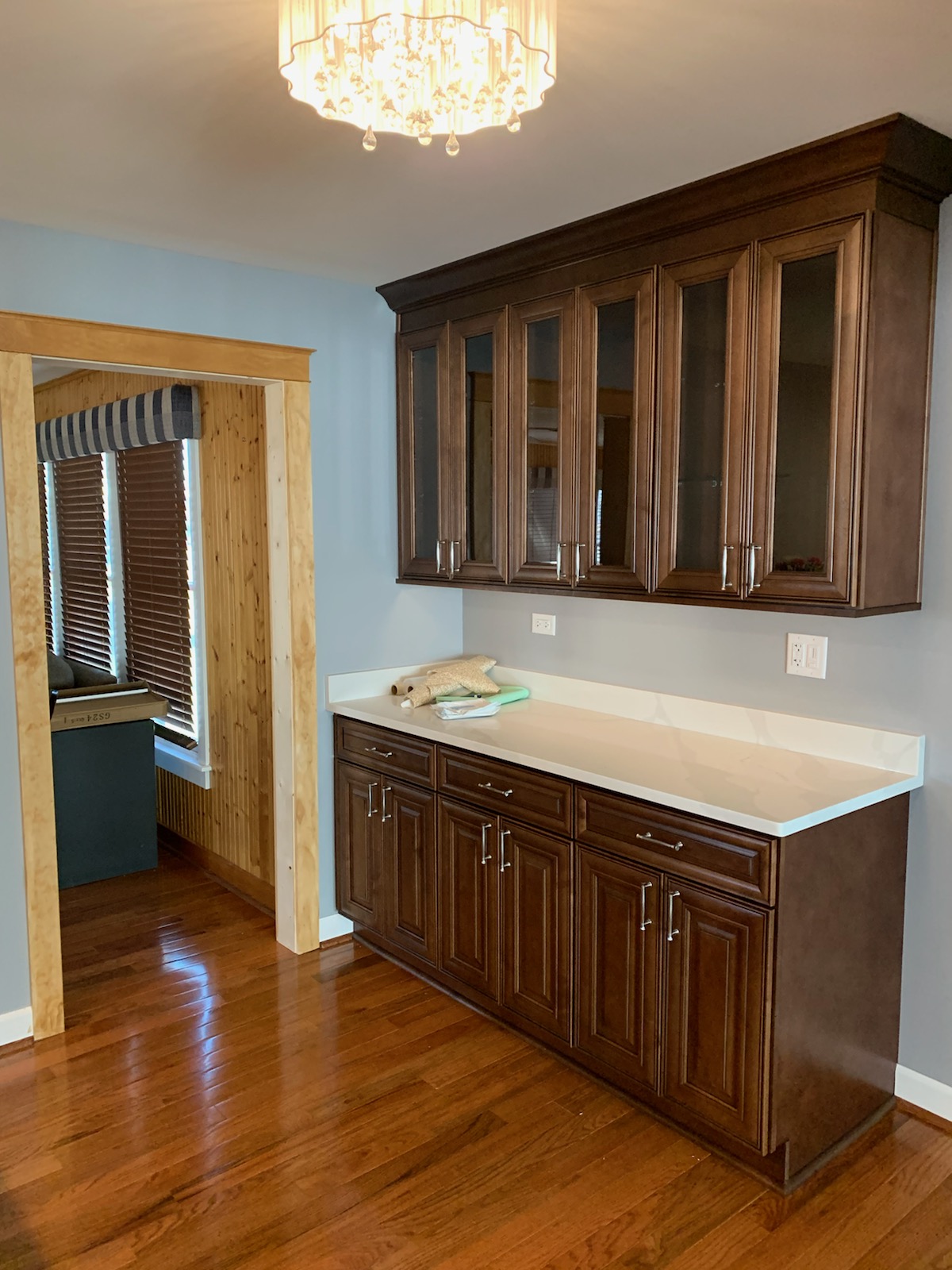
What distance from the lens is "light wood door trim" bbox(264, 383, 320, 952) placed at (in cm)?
349

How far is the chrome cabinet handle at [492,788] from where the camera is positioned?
2934 millimetres

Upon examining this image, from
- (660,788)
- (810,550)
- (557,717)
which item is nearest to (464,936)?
(557,717)

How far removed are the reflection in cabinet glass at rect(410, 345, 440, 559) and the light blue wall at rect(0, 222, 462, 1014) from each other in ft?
0.47

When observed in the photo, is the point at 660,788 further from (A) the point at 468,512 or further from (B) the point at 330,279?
(B) the point at 330,279

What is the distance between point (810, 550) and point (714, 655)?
678 mm

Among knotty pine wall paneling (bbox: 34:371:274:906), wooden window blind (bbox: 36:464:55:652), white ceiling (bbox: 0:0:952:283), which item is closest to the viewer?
white ceiling (bbox: 0:0:952:283)

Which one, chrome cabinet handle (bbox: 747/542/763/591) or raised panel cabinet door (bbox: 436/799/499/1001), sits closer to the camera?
chrome cabinet handle (bbox: 747/542/763/591)

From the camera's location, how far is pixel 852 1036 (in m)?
2.51

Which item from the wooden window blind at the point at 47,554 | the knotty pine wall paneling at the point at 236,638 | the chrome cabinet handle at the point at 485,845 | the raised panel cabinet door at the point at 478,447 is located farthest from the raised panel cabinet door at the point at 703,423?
the wooden window blind at the point at 47,554

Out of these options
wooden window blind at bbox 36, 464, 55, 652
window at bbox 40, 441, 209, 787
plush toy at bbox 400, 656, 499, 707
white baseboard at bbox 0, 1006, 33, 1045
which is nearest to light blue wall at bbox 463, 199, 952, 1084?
plush toy at bbox 400, 656, 499, 707

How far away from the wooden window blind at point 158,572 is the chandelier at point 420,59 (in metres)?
3.11

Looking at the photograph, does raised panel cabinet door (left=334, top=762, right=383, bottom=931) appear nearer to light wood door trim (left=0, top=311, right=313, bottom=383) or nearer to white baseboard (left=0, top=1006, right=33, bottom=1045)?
white baseboard (left=0, top=1006, right=33, bottom=1045)

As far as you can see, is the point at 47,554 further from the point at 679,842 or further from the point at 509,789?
the point at 679,842

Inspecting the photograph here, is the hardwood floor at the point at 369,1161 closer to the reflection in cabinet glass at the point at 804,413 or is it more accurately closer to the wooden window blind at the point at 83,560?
the reflection in cabinet glass at the point at 804,413
